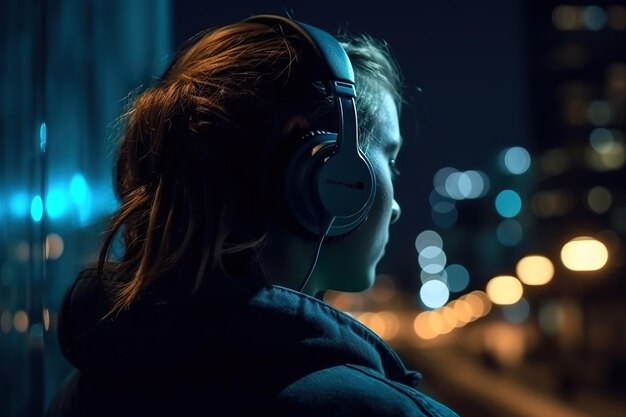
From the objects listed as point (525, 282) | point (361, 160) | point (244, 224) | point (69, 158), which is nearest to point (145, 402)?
point (244, 224)

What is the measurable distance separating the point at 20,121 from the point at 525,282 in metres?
31.1

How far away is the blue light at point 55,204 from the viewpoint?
1824 mm

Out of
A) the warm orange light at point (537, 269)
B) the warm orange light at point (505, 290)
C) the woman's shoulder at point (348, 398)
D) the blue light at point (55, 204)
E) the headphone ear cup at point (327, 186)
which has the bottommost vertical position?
the warm orange light at point (505, 290)

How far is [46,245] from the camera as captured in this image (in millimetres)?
1808

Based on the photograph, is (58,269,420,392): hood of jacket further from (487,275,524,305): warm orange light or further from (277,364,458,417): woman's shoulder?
(487,275,524,305): warm orange light

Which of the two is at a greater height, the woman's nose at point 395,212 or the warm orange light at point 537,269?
the woman's nose at point 395,212

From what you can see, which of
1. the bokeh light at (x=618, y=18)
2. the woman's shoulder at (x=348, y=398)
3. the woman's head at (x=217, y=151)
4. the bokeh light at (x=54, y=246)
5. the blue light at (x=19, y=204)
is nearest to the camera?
the woman's shoulder at (x=348, y=398)

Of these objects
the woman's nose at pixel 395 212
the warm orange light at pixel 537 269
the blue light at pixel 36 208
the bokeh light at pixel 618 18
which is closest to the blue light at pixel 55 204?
the blue light at pixel 36 208

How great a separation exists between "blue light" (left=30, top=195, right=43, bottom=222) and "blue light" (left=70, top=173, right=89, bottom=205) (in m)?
0.24

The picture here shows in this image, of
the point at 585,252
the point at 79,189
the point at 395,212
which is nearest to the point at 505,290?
the point at 585,252

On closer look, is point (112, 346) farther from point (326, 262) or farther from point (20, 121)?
point (20, 121)

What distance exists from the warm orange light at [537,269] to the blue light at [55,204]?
98.0 ft

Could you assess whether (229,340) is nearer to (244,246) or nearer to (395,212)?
(244,246)

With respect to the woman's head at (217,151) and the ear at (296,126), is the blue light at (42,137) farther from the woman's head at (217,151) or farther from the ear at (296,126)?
the ear at (296,126)
